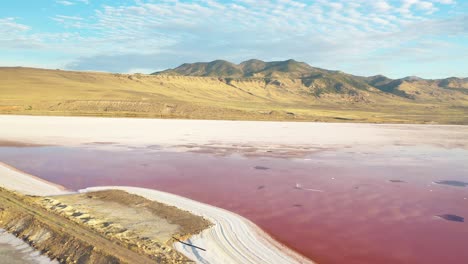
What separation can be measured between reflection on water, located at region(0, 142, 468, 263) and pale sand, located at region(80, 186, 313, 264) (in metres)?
0.63

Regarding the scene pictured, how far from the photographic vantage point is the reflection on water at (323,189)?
12.2 metres

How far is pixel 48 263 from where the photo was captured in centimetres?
1002

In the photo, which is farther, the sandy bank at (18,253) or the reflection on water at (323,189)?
the reflection on water at (323,189)

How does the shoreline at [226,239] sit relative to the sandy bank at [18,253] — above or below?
above

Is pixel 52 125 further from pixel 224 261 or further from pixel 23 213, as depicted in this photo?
pixel 224 261

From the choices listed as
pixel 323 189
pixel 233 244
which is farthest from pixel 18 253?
pixel 323 189

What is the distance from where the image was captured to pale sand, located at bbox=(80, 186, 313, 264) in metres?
10.4

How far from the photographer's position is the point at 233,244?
1137cm

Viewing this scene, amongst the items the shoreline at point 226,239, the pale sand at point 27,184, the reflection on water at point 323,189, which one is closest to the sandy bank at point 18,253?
the shoreline at point 226,239

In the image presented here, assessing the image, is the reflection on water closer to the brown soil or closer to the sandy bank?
the brown soil

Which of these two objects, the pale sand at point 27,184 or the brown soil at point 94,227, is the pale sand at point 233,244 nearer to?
the brown soil at point 94,227

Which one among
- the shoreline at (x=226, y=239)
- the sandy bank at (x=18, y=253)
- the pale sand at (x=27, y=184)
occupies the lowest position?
the pale sand at (x=27, y=184)

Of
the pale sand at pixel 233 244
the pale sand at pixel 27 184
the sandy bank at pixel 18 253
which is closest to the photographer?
the sandy bank at pixel 18 253

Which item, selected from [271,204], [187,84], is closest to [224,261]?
[271,204]
